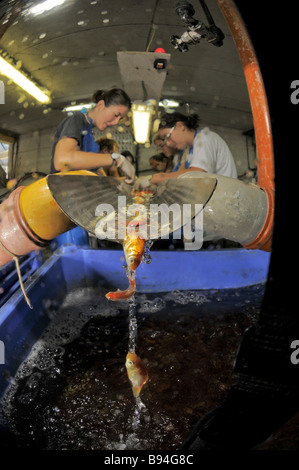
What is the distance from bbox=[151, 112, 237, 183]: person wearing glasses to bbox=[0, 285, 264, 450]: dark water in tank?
0.66 metres

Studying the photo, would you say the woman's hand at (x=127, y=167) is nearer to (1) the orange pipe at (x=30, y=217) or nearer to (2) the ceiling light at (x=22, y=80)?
(1) the orange pipe at (x=30, y=217)

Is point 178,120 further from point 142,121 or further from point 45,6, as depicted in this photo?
point 45,6

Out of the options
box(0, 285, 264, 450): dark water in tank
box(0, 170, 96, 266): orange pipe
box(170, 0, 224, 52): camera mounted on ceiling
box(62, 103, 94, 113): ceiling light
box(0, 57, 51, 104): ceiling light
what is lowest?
Result: box(0, 285, 264, 450): dark water in tank

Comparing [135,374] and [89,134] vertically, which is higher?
[89,134]

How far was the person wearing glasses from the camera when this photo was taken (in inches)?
27.9

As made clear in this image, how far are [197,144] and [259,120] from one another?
0.19m

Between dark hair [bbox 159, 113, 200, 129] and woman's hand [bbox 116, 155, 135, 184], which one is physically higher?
dark hair [bbox 159, 113, 200, 129]

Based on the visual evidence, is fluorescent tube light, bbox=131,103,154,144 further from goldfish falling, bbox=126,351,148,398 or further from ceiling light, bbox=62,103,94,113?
goldfish falling, bbox=126,351,148,398

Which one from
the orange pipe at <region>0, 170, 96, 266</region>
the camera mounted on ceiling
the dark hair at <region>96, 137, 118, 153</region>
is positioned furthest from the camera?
the dark hair at <region>96, 137, 118, 153</region>

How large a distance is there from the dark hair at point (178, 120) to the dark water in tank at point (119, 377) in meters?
0.80

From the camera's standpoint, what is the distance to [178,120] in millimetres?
→ 701

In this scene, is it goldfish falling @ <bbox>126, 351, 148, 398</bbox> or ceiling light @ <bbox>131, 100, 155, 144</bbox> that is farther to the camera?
goldfish falling @ <bbox>126, 351, 148, 398</bbox>

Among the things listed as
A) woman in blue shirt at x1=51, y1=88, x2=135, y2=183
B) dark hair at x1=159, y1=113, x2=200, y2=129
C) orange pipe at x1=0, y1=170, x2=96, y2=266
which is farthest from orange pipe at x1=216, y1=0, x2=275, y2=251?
orange pipe at x1=0, y1=170, x2=96, y2=266

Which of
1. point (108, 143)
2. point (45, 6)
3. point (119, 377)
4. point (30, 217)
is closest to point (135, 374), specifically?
point (119, 377)
